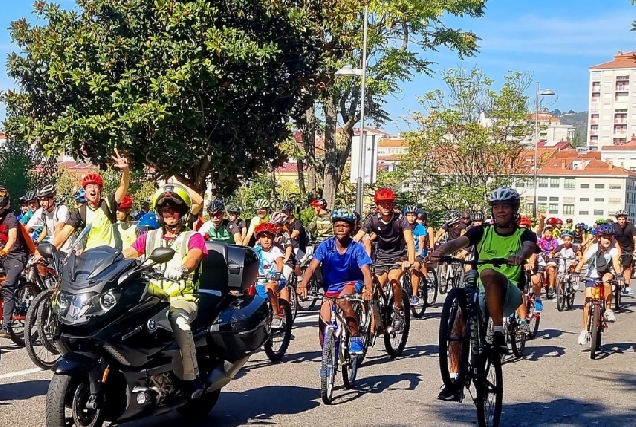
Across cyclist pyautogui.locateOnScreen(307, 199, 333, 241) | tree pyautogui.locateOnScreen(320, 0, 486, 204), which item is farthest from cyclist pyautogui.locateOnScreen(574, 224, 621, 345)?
tree pyautogui.locateOnScreen(320, 0, 486, 204)

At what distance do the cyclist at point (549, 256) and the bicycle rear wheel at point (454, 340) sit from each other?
13155mm

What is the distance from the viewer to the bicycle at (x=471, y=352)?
7.38 m

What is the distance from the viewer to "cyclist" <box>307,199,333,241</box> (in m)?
22.2

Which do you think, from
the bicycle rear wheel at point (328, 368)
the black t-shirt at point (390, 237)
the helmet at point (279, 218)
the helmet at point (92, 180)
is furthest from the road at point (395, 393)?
the helmet at point (279, 218)

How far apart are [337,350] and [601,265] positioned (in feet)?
17.5

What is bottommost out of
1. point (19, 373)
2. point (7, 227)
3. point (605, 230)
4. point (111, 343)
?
point (19, 373)

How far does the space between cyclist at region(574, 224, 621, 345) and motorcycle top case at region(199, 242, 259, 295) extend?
5.43 meters

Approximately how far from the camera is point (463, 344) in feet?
24.3

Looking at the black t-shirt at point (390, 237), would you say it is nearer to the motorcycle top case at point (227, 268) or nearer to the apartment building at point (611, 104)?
the motorcycle top case at point (227, 268)

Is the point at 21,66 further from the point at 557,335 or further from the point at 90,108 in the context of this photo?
the point at 557,335

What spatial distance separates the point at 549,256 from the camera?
2092 centimetres

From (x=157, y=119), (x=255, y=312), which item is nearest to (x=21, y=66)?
(x=157, y=119)

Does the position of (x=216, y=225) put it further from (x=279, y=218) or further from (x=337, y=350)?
(x=337, y=350)

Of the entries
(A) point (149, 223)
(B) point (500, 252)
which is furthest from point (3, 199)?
(B) point (500, 252)
